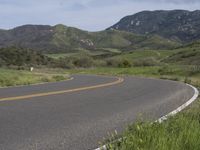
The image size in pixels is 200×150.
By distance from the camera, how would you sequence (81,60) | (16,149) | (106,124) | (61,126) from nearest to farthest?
(16,149), (61,126), (106,124), (81,60)

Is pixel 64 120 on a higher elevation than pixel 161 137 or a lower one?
lower

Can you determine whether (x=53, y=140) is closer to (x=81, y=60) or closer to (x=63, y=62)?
(x=63, y=62)

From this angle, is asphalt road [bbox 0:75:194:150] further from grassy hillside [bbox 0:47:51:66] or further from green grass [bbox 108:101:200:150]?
grassy hillside [bbox 0:47:51:66]

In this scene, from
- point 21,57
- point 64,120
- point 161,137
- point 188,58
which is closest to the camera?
point 161,137

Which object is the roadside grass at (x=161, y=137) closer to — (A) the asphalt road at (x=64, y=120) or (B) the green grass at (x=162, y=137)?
(B) the green grass at (x=162, y=137)

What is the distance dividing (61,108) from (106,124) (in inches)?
108

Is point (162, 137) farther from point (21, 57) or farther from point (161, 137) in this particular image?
point (21, 57)

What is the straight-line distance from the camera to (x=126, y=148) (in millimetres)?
6070

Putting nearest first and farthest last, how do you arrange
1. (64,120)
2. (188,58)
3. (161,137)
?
(161,137) → (64,120) → (188,58)

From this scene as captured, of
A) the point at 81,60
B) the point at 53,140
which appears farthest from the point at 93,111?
the point at 81,60

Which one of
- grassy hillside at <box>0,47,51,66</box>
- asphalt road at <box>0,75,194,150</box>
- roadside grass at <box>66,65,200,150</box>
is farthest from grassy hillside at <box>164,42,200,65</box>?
roadside grass at <box>66,65,200,150</box>

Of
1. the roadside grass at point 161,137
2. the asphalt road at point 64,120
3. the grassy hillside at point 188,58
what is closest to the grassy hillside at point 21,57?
the grassy hillside at point 188,58

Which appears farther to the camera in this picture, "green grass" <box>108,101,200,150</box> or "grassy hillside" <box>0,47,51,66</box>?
"grassy hillside" <box>0,47,51,66</box>

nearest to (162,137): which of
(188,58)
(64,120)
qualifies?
(64,120)
